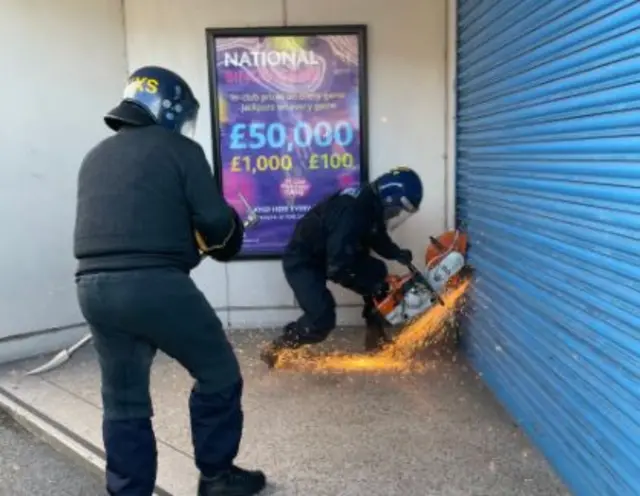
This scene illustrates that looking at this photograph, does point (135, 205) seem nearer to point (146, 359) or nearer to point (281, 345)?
point (146, 359)

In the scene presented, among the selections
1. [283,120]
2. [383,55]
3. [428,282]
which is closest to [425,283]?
[428,282]

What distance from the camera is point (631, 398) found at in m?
2.98

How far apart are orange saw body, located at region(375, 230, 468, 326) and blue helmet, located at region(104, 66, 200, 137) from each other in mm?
2789

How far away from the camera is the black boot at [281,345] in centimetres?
593

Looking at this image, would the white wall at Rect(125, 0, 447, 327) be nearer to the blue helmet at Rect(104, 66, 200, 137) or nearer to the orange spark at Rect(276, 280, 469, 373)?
Result: the orange spark at Rect(276, 280, 469, 373)

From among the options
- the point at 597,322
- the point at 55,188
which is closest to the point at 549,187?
the point at 597,322

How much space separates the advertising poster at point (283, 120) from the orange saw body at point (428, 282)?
1.19 meters

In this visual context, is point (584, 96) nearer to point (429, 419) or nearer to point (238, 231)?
point (238, 231)

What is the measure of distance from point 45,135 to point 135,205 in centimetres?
338

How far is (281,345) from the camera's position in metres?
5.99

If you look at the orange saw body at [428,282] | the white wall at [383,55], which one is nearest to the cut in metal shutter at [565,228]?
the orange saw body at [428,282]

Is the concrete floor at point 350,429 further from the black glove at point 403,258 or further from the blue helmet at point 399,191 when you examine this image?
the blue helmet at point 399,191

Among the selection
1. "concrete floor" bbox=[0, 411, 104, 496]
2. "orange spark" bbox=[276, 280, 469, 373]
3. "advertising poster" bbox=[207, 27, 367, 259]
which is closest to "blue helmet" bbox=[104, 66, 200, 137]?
"concrete floor" bbox=[0, 411, 104, 496]

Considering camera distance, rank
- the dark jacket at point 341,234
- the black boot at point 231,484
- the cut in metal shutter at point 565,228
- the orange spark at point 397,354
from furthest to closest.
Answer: the orange spark at point 397,354
the dark jacket at point 341,234
the black boot at point 231,484
the cut in metal shutter at point 565,228
